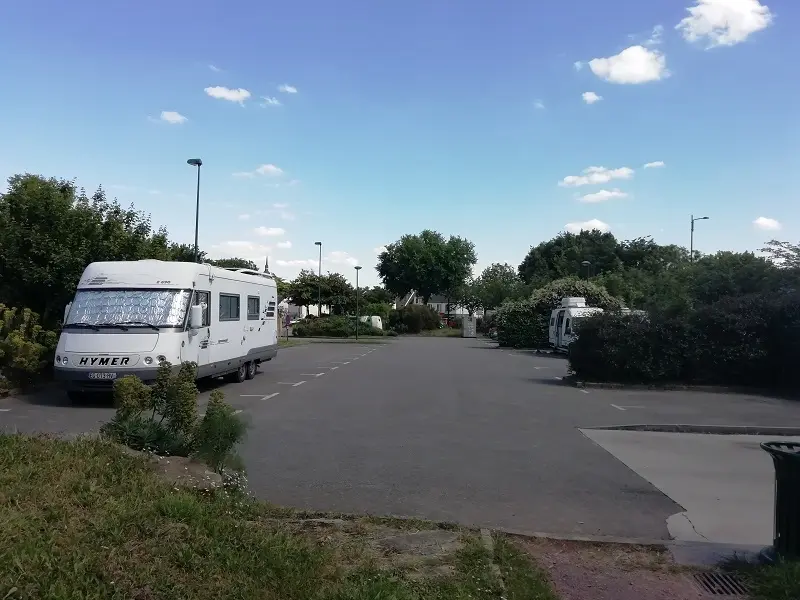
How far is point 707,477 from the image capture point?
27.5 feet

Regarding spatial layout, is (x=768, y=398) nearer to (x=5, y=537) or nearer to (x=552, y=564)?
(x=552, y=564)

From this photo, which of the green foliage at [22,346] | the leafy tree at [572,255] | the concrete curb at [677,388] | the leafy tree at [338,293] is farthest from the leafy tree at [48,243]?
the leafy tree at [572,255]

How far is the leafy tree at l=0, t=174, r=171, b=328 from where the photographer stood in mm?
16219

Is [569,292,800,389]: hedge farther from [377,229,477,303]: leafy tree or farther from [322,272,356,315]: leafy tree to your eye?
[377,229,477,303]: leafy tree

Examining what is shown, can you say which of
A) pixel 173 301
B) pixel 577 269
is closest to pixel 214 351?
pixel 173 301

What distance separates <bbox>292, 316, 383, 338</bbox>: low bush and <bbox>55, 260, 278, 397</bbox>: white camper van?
136 ft

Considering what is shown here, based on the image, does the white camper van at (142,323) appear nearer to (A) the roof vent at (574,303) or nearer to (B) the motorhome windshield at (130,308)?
(B) the motorhome windshield at (130,308)

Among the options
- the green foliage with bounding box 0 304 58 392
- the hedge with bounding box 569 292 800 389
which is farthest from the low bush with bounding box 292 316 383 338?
the green foliage with bounding box 0 304 58 392

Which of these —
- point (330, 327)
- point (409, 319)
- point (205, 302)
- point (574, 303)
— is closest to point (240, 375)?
point (205, 302)

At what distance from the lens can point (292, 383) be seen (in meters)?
19.1

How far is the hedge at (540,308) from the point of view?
4016cm

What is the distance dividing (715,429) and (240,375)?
11.9 metres

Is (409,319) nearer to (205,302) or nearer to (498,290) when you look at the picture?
(498,290)

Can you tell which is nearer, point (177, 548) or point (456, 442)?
point (177, 548)
